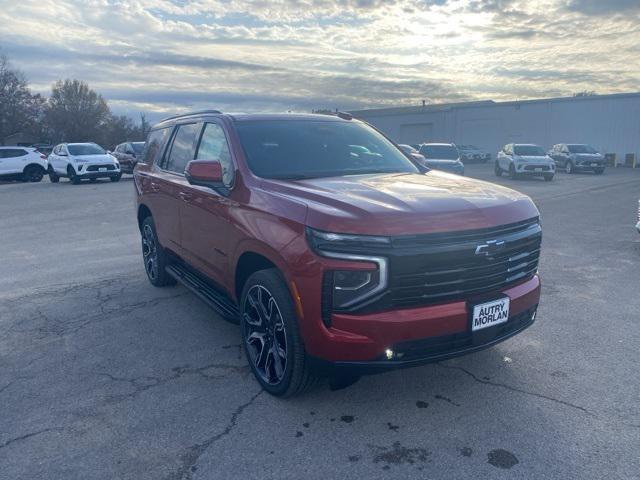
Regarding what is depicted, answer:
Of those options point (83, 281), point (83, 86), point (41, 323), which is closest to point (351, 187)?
point (41, 323)

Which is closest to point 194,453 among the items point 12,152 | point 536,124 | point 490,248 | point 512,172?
point 490,248

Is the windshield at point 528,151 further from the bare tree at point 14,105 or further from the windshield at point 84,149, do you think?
the bare tree at point 14,105

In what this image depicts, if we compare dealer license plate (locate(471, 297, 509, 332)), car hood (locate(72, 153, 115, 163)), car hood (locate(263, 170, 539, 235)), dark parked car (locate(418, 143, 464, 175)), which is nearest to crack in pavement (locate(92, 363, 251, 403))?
car hood (locate(263, 170, 539, 235))

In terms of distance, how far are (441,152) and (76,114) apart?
199ft

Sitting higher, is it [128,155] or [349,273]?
[349,273]

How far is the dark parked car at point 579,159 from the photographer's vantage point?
27.9m

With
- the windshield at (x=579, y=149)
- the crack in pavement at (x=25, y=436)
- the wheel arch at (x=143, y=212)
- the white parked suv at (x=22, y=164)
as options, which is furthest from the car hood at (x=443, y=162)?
the crack in pavement at (x=25, y=436)

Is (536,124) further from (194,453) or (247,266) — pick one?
(194,453)

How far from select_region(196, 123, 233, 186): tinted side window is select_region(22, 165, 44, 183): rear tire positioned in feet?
79.4

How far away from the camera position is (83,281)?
6715mm

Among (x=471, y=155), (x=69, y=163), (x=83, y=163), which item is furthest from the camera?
(x=471, y=155)

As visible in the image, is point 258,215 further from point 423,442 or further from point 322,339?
point 423,442

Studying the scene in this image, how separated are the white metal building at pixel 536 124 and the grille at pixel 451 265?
40.9 meters

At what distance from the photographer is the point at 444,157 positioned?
21172 mm
